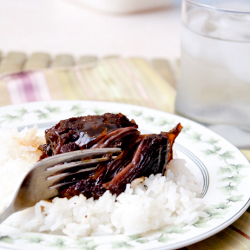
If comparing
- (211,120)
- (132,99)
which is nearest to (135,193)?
(211,120)

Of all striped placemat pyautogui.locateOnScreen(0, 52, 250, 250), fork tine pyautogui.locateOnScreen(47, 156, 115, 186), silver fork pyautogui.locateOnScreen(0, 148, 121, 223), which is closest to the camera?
silver fork pyautogui.locateOnScreen(0, 148, 121, 223)

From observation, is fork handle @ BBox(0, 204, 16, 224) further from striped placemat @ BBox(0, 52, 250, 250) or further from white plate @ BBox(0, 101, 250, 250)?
striped placemat @ BBox(0, 52, 250, 250)

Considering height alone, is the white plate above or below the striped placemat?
above

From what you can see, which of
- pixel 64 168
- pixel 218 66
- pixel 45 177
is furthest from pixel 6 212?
pixel 218 66

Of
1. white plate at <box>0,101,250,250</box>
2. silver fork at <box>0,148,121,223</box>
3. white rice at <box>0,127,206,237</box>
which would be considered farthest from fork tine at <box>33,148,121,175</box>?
white plate at <box>0,101,250,250</box>

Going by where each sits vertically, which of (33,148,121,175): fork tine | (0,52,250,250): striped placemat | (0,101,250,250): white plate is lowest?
(0,52,250,250): striped placemat

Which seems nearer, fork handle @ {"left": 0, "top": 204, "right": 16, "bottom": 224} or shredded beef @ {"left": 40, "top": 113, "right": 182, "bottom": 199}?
fork handle @ {"left": 0, "top": 204, "right": 16, "bottom": 224}

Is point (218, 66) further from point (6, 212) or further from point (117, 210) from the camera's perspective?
point (6, 212)

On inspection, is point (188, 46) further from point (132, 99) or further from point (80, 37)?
point (80, 37)
